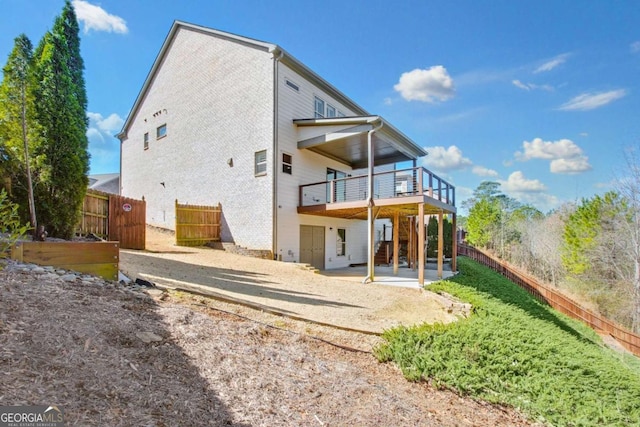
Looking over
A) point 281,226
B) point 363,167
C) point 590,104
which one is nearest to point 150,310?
point 281,226

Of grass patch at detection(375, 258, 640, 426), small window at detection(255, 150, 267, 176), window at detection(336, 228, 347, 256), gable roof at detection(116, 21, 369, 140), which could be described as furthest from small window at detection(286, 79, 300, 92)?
grass patch at detection(375, 258, 640, 426)

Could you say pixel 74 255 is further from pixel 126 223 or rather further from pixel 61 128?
pixel 126 223

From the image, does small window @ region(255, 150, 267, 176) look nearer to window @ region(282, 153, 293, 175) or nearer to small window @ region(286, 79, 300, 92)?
window @ region(282, 153, 293, 175)

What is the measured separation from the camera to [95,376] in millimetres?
2566

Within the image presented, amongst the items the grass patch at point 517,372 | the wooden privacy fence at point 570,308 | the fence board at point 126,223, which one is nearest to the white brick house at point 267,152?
the fence board at point 126,223

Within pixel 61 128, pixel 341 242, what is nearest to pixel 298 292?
pixel 61 128

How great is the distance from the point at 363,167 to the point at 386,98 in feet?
19.1

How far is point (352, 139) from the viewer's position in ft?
44.4

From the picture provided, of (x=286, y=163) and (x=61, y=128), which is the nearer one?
(x=61, y=128)

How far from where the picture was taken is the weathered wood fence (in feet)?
15.4

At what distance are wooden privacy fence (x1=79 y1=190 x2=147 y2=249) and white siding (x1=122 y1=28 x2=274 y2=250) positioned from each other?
3618mm

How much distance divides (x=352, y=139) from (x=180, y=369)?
11749 mm

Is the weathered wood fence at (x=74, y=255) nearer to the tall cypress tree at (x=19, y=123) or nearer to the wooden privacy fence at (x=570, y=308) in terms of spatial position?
the tall cypress tree at (x=19, y=123)

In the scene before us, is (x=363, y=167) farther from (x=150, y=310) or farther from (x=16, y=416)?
(x=16, y=416)
